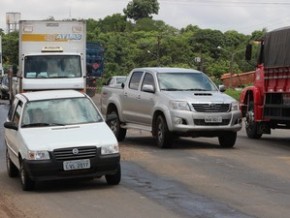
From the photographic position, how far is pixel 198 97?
1555 cm

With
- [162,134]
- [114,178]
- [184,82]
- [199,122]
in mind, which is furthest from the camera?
[184,82]

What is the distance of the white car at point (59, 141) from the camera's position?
998 centimetres

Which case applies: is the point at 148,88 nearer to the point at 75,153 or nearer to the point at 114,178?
the point at 114,178

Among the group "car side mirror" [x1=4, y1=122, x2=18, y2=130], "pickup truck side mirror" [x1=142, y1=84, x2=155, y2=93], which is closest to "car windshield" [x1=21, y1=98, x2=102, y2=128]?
"car side mirror" [x1=4, y1=122, x2=18, y2=130]

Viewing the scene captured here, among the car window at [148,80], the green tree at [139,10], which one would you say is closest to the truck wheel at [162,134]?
the car window at [148,80]

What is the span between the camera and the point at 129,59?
3189 inches

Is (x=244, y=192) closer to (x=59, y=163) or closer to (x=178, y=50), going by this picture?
(x=59, y=163)

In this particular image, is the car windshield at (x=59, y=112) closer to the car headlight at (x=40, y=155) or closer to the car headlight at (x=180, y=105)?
the car headlight at (x=40, y=155)

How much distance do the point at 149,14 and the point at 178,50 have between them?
1761 inches

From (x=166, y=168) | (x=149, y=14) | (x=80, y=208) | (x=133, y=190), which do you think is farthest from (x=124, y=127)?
(x=149, y=14)

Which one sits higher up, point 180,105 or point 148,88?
point 148,88

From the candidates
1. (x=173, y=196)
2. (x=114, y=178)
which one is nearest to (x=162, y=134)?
(x=114, y=178)

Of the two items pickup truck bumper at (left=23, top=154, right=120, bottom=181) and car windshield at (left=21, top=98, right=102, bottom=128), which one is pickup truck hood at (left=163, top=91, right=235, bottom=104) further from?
pickup truck bumper at (left=23, top=154, right=120, bottom=181)

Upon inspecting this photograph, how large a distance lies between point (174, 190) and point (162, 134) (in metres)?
5.51
